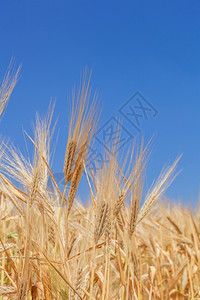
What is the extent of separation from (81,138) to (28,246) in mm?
476

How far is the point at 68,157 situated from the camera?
1501mm

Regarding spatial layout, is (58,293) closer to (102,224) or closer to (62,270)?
(62,270)

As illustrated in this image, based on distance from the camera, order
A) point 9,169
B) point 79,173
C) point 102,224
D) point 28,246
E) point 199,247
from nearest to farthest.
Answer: point 28,246
point 102,224
point 79,173
point 9,169
point 199,247

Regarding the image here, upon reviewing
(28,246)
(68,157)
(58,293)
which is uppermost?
(68,157)

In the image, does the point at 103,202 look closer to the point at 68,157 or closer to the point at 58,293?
the point at 68,157

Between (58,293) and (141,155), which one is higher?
(141,155)

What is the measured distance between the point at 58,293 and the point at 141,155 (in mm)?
644

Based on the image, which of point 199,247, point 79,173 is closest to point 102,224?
point 79,173

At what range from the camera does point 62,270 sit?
1.45 metres

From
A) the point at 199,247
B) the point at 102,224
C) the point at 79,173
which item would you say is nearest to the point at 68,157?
the point at 79,173

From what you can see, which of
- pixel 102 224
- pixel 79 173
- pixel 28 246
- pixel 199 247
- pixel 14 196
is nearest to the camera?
pixel 28 246

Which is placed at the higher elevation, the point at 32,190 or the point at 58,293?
the point at 32,190

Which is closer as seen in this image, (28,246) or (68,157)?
(28,246)

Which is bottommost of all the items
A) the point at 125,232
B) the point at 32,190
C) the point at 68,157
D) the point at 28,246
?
the point at 28,246
